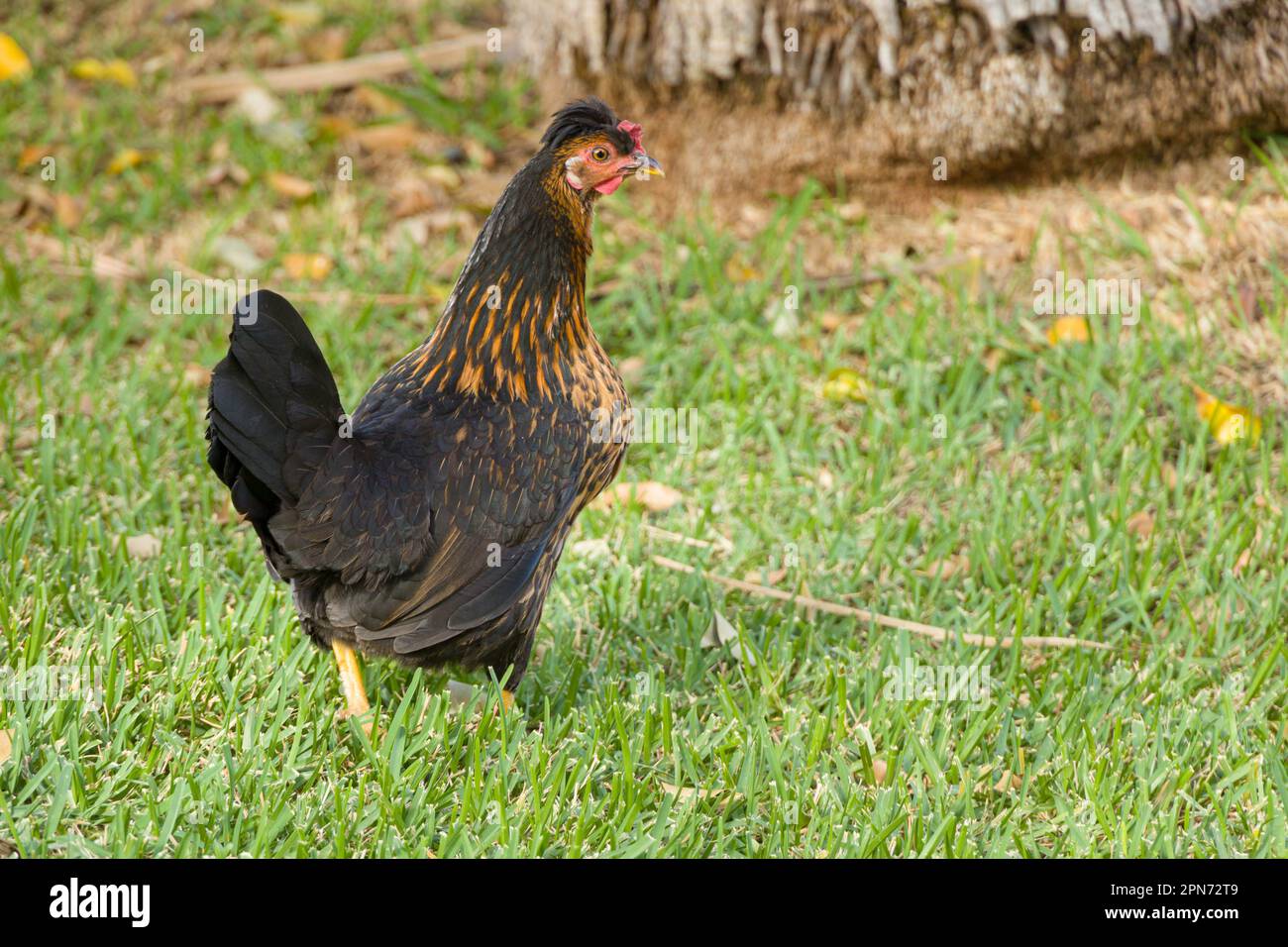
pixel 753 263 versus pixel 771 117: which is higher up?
pixel 771 117

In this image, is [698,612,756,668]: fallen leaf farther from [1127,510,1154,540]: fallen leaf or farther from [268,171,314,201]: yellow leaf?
[268,171,314,201]: yellow leaf

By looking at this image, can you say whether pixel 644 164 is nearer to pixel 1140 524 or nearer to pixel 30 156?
pixel 1140 524

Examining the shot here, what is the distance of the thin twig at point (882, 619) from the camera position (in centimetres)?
391

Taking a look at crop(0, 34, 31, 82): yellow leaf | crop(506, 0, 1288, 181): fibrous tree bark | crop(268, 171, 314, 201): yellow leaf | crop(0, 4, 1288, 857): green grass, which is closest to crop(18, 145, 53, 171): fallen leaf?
crop(0, 4, 1288, 857): green grass

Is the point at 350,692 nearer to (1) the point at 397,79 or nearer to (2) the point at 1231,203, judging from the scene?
(2) the point at 1231,203

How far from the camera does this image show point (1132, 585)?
416 centimetres

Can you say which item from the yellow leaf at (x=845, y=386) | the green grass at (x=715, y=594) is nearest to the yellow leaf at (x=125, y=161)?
the green grass at (x=715, y=594)

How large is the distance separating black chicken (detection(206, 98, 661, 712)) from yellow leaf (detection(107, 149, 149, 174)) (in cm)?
312

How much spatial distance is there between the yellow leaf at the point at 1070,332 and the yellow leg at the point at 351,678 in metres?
2.91

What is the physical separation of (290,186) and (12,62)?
5.52 feet

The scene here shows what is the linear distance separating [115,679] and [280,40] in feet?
15.1

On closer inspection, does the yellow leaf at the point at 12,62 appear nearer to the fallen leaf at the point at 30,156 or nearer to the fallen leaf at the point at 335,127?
the fallen leaf at the point at 30,156
